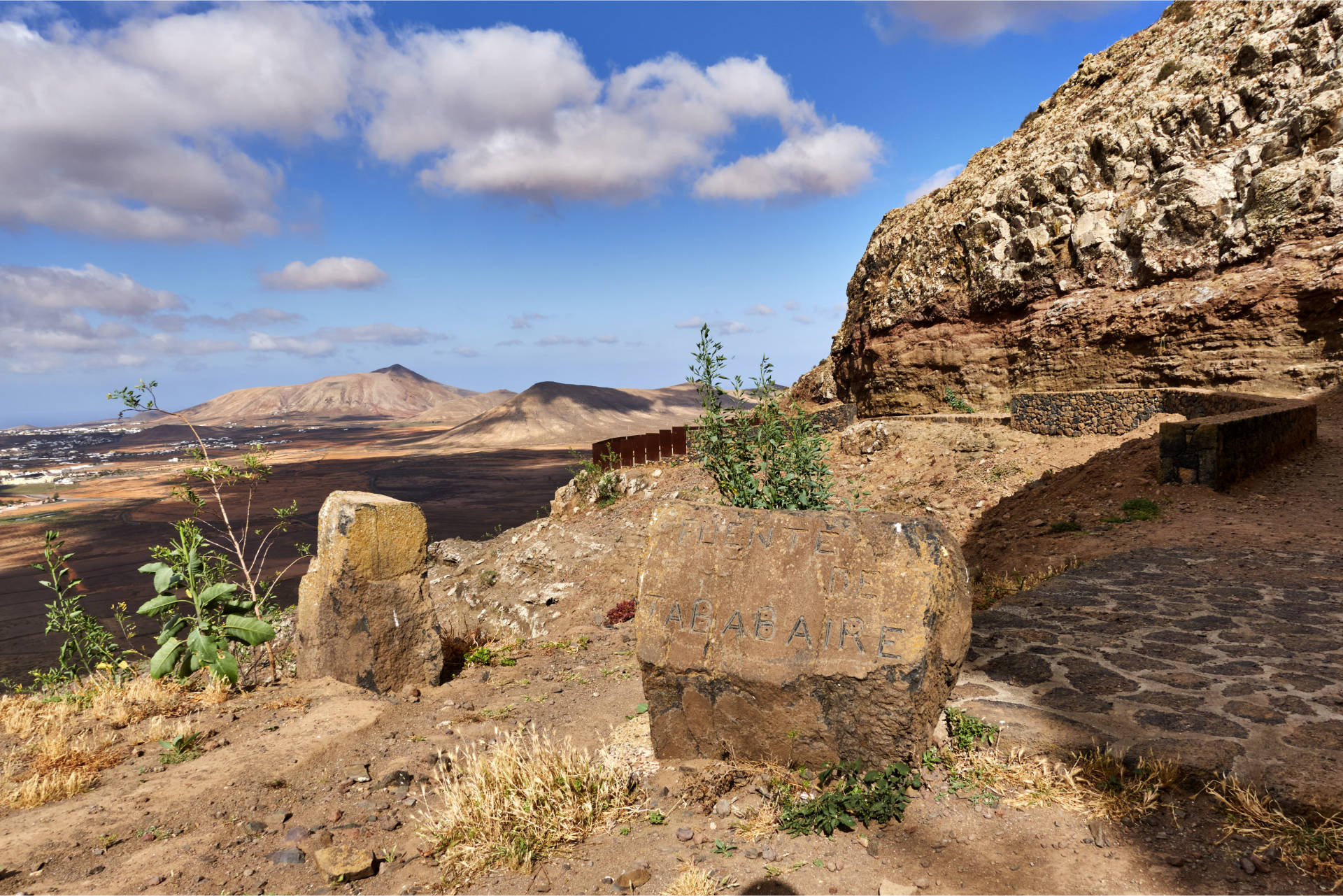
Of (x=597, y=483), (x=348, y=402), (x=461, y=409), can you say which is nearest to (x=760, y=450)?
(x=597, y=483)

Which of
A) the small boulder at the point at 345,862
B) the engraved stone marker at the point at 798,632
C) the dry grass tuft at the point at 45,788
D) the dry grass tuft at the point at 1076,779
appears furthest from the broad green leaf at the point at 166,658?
the dry grass tuft at the point at 1076,779

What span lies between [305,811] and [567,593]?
27.7 ft

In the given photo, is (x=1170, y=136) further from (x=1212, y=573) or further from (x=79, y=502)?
(x=79, y=502)


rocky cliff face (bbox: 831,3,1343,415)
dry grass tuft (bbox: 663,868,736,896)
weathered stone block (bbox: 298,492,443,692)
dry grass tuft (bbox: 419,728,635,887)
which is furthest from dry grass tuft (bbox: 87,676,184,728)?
rocky cliff face (bbox: 831,3,1343,415)

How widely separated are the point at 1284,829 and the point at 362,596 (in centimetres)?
616

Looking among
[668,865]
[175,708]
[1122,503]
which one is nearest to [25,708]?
[175,708]

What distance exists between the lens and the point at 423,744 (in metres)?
4.93

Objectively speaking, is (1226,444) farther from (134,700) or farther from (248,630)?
(134,700)

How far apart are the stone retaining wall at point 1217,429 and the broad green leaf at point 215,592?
1178 centimetres

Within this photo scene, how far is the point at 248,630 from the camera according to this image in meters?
5.68

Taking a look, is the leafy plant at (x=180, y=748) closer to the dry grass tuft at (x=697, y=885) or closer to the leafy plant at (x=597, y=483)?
the dry grass tuft at (x=697, y=885)

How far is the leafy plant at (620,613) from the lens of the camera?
32.7 feet

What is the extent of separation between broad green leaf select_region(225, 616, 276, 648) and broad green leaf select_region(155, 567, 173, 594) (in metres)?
0.56

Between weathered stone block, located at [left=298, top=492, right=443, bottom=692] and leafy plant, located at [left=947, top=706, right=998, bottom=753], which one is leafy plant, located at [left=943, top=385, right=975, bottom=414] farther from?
weathered stone block, located at [left=298, top=492, right=443, bottom=692]
